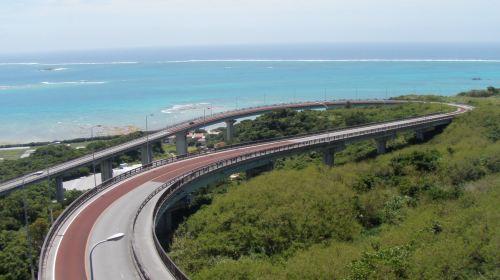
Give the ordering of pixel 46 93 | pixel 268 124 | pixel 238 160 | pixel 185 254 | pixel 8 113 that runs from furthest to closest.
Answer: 1. pixel 46 93
2. pixel 8 113
3. pixel 268 124
4. pixel 238 160
5. pixel 185 254

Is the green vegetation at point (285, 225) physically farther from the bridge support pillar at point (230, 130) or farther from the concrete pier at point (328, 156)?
the bridge support pillar at point (230, 130)

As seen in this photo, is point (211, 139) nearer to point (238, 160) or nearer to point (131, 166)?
point (131, 166)

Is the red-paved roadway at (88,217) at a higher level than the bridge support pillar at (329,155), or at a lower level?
higher

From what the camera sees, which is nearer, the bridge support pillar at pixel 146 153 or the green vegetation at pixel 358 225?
the green vegetation at pixel 358 225

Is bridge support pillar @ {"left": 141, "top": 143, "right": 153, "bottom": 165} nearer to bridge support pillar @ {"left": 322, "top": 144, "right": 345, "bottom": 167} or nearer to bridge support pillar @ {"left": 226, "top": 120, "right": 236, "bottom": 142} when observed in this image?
bridge support pillar @ {"left": 322, "top": 144, "right": 345, "bottom": 167}

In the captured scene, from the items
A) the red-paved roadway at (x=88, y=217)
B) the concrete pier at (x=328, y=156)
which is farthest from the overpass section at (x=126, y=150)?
the concrete pier at (x=328, y=156)

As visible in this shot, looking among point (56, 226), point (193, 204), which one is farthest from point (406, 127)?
point (56, 226)

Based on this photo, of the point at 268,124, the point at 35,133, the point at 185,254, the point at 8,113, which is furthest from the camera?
the point at 8,113
